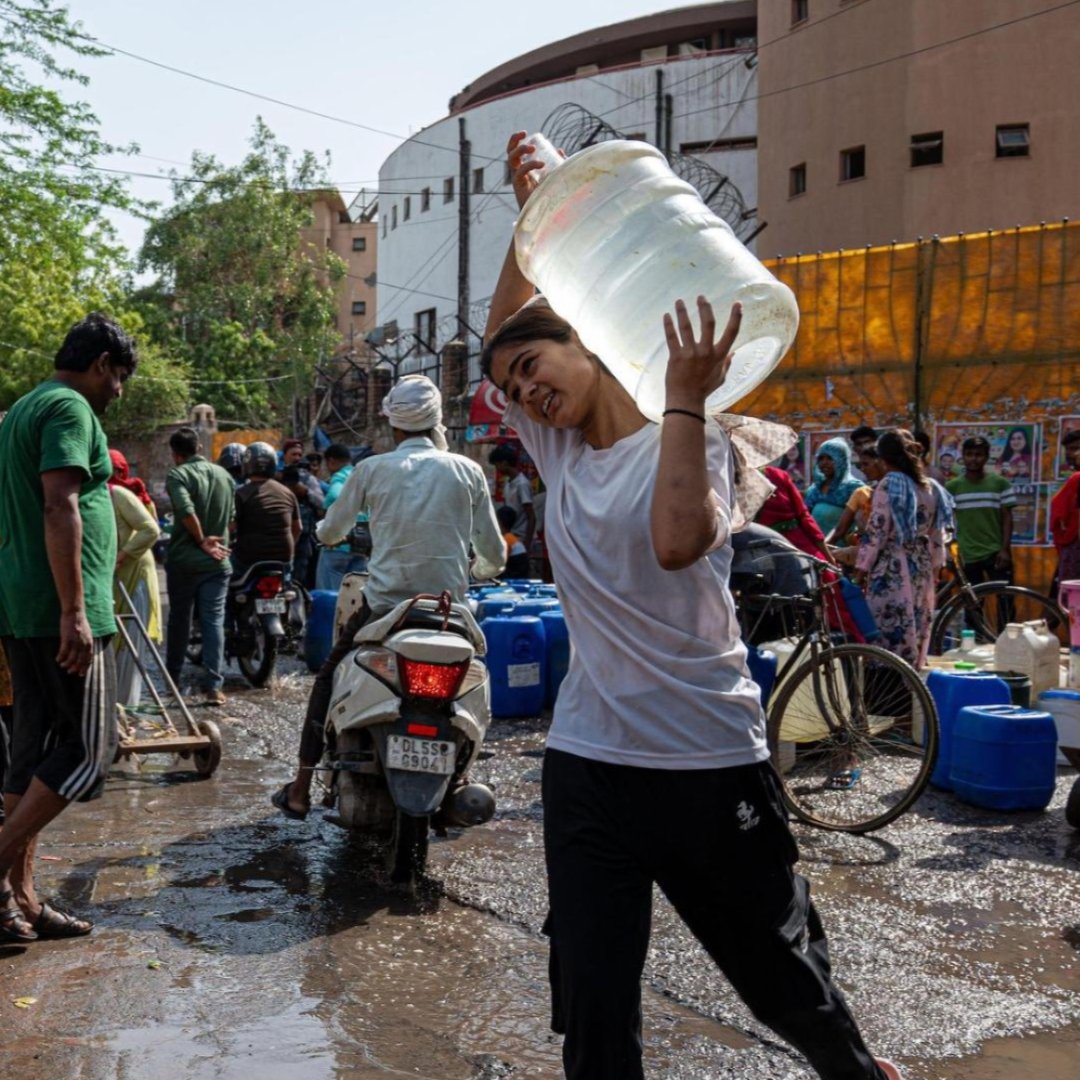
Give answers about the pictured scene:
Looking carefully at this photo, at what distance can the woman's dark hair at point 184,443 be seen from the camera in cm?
951

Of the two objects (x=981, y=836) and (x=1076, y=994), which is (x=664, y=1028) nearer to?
(x=1076, y=994)

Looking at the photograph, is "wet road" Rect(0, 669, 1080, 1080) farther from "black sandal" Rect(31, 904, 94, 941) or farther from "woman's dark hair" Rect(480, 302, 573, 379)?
"woman's dark hair" Rect(480, 302, 573, 379)

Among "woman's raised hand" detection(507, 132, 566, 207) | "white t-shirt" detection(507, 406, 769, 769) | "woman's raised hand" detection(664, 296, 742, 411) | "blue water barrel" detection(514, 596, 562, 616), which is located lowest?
"blue water barrel" detection(514, 596, 562, 616)

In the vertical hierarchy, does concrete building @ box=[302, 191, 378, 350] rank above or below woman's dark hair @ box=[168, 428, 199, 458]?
above

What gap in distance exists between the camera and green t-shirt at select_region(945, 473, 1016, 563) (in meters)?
11.8

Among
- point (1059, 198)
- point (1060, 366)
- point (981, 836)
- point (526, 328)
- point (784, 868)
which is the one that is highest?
point (1059, 198)

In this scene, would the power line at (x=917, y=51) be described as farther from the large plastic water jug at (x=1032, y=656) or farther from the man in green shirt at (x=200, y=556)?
the man in green shirt at (x=200, y=556)

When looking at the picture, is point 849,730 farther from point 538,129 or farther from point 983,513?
point 538,129

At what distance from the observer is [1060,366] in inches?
489

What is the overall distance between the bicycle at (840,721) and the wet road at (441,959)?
28 cm

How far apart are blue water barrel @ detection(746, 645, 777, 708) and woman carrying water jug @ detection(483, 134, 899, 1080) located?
449 cm

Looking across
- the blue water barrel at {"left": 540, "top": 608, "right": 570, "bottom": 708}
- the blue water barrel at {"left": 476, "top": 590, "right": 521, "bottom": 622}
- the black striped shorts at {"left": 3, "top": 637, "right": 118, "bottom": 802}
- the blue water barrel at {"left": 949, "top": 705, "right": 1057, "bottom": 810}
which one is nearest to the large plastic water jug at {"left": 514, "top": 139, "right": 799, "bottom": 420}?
the black striped shorts at {"left": 3, "top": 637, "right": 118, "bottom": 802}

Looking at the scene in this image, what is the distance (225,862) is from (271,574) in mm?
5031

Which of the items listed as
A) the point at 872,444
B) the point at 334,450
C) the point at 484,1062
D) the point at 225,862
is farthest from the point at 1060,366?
the point at 484,1062
